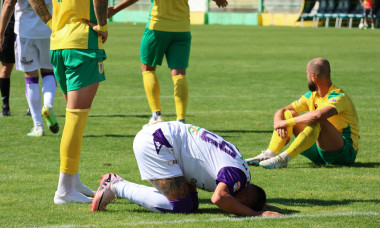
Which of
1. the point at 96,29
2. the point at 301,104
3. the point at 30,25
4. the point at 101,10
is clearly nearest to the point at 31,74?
Answer: the point at 30,25

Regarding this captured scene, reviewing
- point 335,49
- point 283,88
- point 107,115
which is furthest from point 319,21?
point 107,115

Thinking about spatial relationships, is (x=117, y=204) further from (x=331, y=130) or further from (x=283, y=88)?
(x=283, y=88)

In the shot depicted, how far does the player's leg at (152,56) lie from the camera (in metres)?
9.99

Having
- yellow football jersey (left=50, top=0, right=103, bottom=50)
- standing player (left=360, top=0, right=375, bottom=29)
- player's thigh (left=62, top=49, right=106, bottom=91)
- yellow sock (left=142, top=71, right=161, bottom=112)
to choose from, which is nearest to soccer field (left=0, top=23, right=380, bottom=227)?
yellow sock (left=142, top=71, right=161, bottom=112)

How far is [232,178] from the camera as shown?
5.21m

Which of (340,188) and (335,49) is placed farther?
(335,49)

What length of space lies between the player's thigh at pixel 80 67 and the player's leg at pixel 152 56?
409cm

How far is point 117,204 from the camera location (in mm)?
5887

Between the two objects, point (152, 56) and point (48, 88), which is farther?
point (152, 56)

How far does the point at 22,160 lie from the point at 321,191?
10.8ft

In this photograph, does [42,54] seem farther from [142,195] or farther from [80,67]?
[142,195]

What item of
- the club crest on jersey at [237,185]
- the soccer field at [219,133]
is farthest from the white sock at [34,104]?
the club crest on jersey at [237,185]

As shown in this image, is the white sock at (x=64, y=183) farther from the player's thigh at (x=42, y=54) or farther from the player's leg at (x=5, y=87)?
the player's leg at (x=5, y=87)

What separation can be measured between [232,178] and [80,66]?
62.8 inches
